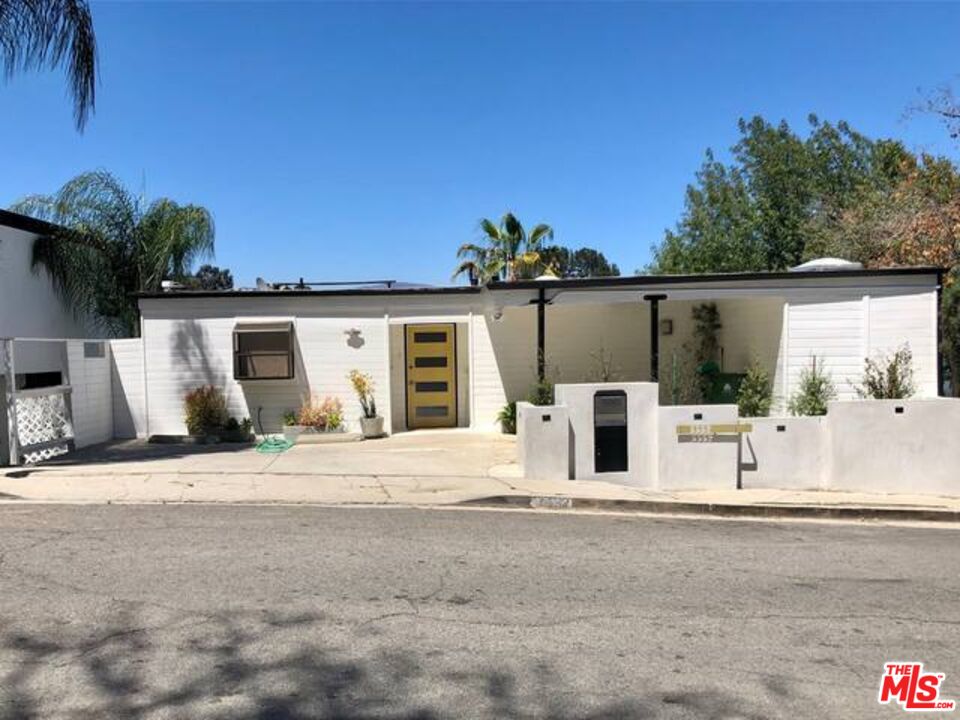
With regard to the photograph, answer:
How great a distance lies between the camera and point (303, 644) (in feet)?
14.7

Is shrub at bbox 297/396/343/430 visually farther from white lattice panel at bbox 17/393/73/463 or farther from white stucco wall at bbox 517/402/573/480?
white stucco wall at bbox 517/402/573/480

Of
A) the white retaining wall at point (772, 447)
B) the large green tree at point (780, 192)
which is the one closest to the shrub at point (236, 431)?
the white retaining wall at point (772, 447)

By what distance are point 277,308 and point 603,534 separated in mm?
8979

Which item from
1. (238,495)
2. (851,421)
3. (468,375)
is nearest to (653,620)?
(238,495)

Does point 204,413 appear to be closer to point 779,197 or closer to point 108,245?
point 108,245

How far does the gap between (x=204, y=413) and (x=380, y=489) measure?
5879mm

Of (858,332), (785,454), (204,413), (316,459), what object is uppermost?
(858,332)

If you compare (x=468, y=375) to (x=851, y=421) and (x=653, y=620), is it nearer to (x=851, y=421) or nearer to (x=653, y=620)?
(x=851, y=421)

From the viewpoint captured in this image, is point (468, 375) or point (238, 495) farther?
point (468, 375)

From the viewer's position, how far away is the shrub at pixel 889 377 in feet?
40.8

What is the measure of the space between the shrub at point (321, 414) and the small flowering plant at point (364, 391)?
1.38ft

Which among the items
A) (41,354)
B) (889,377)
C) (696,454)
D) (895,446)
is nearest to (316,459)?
(696,454)

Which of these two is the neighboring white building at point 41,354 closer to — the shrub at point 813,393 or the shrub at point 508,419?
the shrub at point 508,419

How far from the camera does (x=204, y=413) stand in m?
14.0
